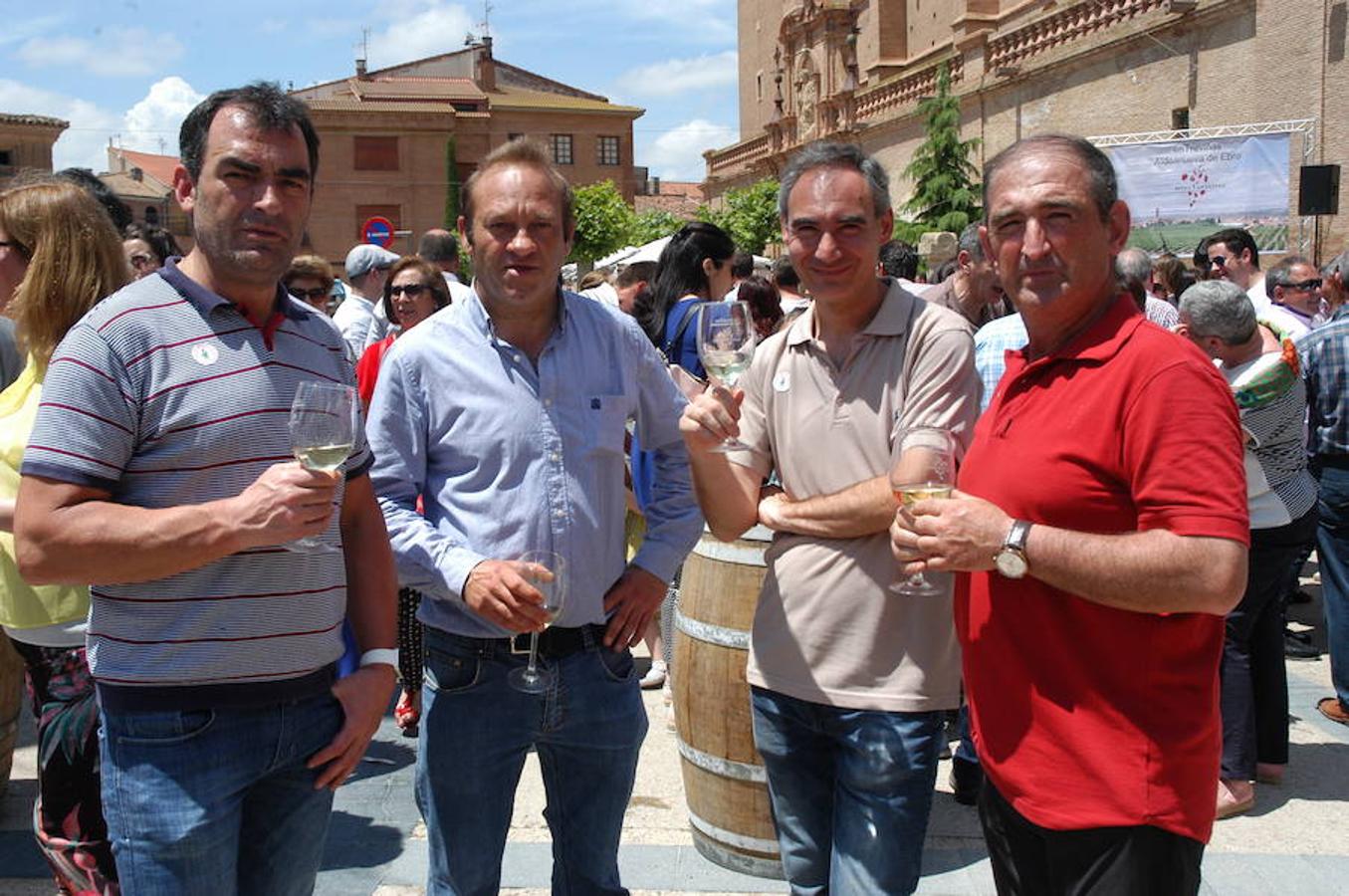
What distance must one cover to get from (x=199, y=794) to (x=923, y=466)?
158 cm

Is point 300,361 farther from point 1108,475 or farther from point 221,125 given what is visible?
point 1108,475

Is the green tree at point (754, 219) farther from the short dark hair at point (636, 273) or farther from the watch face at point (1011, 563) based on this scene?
the watch face at point (1011, 563)

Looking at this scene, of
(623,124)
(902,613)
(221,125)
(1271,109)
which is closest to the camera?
(221,125)

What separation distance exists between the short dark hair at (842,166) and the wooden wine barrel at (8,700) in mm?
3874

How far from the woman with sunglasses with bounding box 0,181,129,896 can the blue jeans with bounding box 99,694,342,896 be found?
1.24 m

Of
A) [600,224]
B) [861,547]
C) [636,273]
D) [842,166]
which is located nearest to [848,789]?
[861,547]

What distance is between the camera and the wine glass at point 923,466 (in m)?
2.35

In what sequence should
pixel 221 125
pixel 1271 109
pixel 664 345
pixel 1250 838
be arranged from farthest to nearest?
1. pixel 1271 109
2. pixel 664 345
3. pixel 1250 838
4. pixel 221 125

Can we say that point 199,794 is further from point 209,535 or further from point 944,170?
point 944,170

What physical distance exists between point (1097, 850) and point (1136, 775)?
0.18 meters

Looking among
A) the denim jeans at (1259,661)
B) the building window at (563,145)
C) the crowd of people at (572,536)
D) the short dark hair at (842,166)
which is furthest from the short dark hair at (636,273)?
the building window at (563,145)

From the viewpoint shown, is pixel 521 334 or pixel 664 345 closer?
pixel 521 334

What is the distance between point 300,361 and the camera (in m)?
2.37

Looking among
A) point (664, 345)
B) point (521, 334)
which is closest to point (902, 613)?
point (521, 334)
